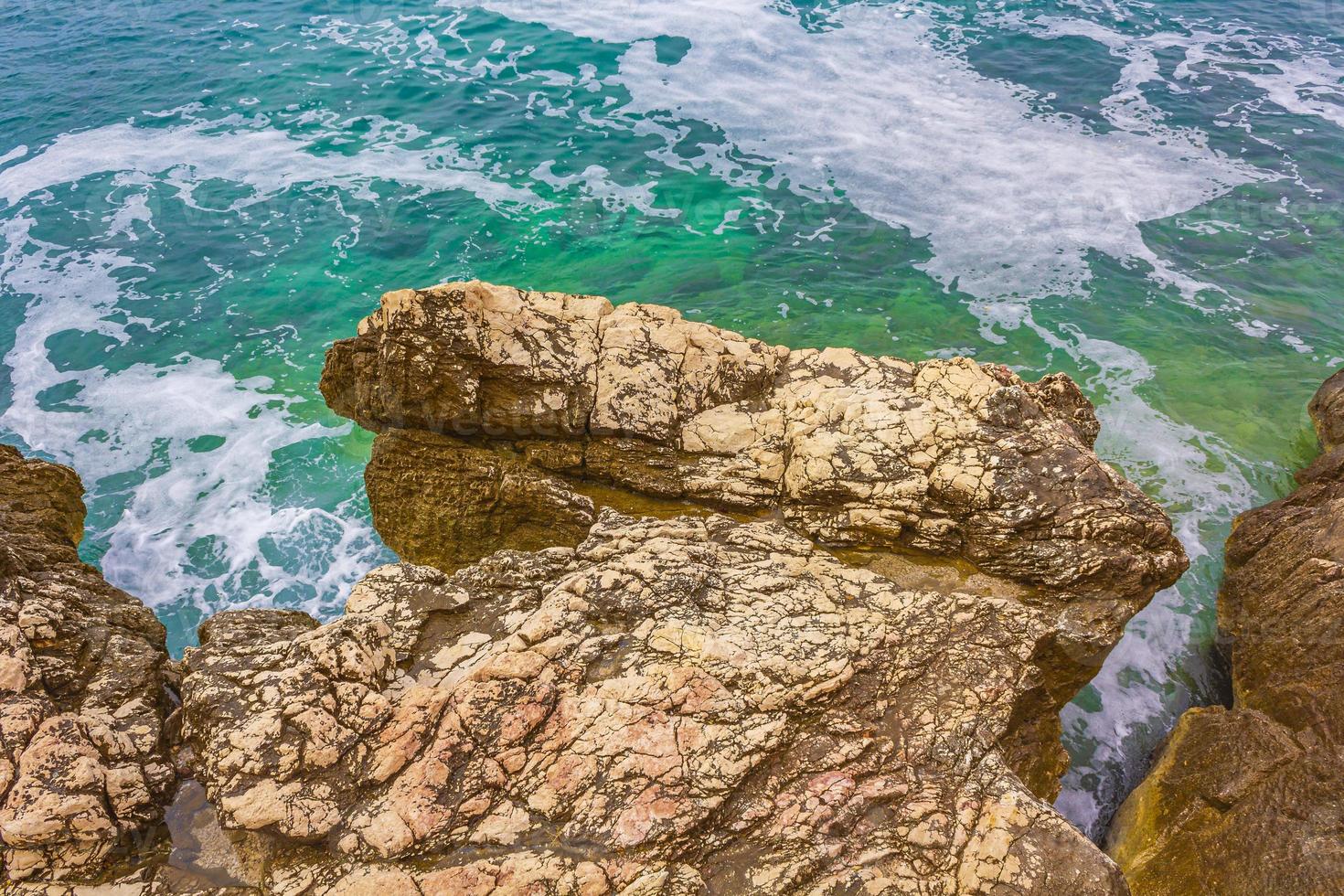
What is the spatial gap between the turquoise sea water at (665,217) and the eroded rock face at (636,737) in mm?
3691

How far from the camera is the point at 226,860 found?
458 cm

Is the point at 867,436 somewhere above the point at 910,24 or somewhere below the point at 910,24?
below

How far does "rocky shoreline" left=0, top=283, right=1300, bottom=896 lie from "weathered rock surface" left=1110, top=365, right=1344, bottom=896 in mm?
197

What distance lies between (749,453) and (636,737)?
2.92 m

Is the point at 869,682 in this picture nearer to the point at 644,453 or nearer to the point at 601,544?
the point at 601,544

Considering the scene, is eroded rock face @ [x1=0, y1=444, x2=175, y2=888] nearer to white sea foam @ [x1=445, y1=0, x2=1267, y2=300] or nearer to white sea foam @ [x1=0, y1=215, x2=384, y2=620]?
white sea foam @ [x1=0, y1=215, x2=384, y2=620]

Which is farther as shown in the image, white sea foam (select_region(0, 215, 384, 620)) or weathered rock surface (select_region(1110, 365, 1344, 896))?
white sea foam (select_region(0, 215, 384, 620))

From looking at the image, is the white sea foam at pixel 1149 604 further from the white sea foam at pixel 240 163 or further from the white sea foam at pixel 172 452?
the white sea foam at pixel 240 163

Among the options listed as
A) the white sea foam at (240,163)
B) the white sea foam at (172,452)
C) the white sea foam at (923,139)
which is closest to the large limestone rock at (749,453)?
the white sea foam at (172,452)

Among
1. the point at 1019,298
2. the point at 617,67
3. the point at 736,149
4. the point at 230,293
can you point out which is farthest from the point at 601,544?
the point at 617,67

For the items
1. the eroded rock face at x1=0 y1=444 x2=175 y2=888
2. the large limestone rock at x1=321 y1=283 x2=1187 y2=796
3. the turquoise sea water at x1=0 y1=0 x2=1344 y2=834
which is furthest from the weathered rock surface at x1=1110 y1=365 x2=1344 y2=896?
the eroded rock face at x1=0 y1=444 x2=175 y2=888

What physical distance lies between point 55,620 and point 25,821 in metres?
1.56

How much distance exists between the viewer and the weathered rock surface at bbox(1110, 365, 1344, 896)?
5879 mm

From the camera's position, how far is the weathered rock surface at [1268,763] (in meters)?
5.88
